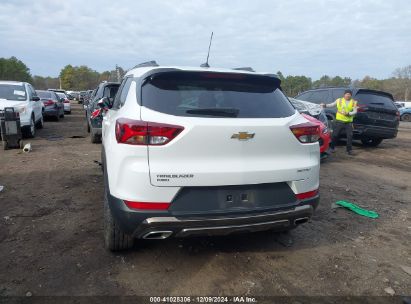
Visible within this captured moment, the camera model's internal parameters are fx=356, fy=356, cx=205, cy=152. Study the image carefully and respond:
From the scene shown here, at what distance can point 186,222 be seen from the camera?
279cm

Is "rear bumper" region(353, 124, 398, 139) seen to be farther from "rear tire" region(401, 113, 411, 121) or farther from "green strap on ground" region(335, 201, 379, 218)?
"rear tire" region(401, 113, 411, 121)

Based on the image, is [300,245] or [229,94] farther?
[300,245]

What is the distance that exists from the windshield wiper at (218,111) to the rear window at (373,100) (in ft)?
28.6

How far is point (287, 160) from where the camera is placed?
3100 mm

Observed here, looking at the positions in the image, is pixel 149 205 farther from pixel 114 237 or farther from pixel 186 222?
pixel 114 237

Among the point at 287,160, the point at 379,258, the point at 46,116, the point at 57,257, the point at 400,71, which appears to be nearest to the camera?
the point at 287,160

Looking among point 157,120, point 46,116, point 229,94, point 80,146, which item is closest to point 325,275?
point 229,94

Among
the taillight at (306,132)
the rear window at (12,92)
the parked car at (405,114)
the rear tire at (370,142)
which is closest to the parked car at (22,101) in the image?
the rear window at (12,92)

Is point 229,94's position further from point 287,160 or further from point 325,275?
point 325,275

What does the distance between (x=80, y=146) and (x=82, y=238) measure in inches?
251

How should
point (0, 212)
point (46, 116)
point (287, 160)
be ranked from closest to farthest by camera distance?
1. point (287, 160)
2. point (0, 212)
3. point (46, 116)

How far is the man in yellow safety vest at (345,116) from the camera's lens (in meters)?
9.57

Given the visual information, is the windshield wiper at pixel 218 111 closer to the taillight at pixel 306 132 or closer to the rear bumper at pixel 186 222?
the taillight at pixel 306 132

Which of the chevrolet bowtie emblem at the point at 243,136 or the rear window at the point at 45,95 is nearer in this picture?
the chevrolet bowtie emblem at the point at 243,136
